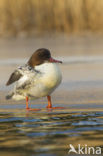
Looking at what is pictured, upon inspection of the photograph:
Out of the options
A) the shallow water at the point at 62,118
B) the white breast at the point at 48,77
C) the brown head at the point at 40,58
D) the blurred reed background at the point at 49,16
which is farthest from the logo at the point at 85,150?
the blurred reed background at the point at 49,16

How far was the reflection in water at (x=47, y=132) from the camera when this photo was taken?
15.2ft

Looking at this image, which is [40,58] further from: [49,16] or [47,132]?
[49,16]

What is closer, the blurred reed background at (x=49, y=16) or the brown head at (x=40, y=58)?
the brown head at (x=40, y=58)

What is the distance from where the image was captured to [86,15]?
1752cm

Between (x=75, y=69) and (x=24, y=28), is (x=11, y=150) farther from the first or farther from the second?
(x=24, y=28)

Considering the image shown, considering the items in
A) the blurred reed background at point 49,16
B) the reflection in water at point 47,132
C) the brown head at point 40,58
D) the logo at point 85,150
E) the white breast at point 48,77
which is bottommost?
the logo at point 85,150

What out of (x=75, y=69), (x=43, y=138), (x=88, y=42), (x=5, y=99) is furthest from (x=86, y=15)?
(x=43, y=138)

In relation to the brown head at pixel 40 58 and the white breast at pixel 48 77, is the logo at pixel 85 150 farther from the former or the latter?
the brown head at pixel 40 58

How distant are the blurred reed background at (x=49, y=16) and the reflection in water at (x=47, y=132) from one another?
36.5ft

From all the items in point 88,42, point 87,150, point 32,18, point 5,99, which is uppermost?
point 32,18

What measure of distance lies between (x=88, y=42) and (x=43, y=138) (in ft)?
37.4

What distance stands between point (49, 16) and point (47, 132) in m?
12.8

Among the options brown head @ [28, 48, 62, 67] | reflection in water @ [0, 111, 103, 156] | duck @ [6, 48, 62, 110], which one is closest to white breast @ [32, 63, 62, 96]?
duck @ [6, 48, 62, 110]

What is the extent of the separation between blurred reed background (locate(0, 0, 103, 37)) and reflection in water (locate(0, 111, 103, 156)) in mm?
11134
